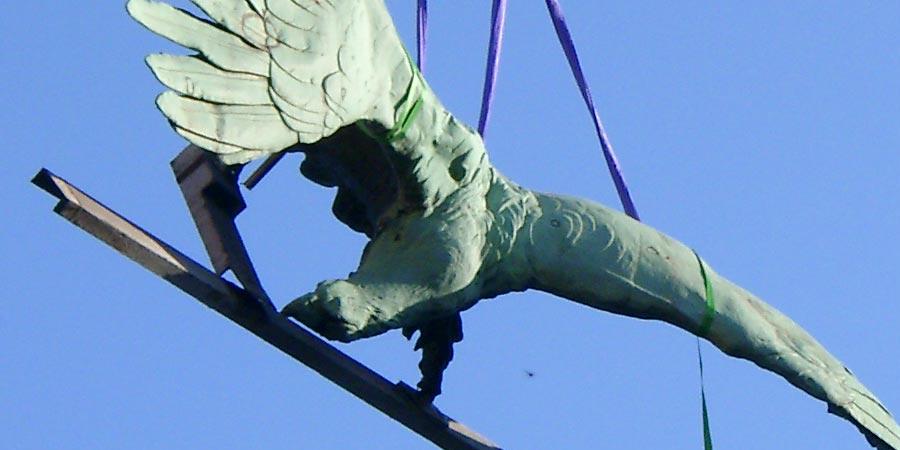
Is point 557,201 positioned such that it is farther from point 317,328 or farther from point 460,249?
point 317,328

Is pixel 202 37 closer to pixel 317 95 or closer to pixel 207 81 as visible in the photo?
pixel 207 81

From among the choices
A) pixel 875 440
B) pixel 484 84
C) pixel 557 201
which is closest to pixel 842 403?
pixel 875 440

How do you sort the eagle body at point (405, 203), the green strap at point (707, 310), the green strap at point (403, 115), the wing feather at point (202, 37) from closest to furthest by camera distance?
1. the wing feather at point (202, 37)
2. the eagle body at point (405, 203)
3. the green strap at point (403, 115)
4. the green strap at point (707, 310)

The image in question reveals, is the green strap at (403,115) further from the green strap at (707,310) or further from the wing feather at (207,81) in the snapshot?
the green strap at (707,310)

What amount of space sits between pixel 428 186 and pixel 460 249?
14 cm

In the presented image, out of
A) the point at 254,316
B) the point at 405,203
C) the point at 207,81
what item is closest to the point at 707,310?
the point at 405,203

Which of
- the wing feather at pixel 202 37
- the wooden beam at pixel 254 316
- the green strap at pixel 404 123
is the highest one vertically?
the green strap at pixel 404 123

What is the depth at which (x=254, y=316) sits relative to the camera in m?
4.80

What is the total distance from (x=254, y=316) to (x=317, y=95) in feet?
1.47

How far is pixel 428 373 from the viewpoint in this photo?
5293 millimetres

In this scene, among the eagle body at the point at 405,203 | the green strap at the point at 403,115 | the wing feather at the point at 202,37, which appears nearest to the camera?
the wing feather at the point at 202,37

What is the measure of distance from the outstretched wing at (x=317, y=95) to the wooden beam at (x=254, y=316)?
0.28 meters

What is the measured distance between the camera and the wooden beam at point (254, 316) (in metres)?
4.55

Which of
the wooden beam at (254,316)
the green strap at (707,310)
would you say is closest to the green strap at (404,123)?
the wooden beam at (254,316)
